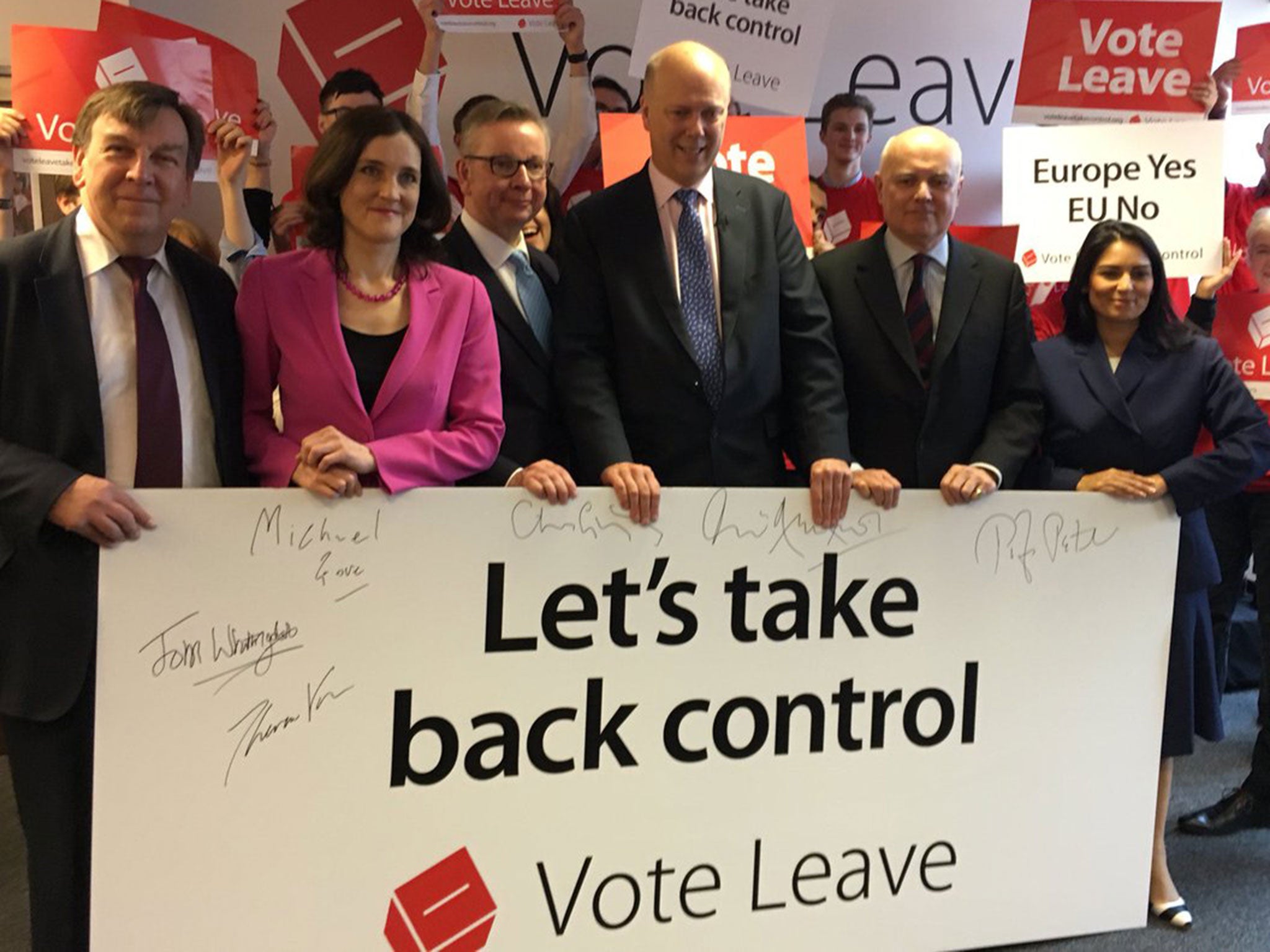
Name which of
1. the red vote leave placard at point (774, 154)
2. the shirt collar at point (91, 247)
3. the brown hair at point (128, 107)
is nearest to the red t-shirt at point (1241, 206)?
the red vote leave placard at point (774, 154)

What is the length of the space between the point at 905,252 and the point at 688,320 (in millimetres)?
581

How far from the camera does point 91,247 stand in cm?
181

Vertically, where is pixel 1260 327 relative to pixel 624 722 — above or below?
above

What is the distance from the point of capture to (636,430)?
7.21 feet

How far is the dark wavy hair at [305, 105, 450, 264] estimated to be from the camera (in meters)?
1.94

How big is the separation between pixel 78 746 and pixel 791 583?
4.38 ft

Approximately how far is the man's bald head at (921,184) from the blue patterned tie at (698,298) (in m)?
0.48

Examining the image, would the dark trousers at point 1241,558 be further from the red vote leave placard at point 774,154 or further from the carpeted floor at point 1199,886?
the red vote leave placard at point 774,154

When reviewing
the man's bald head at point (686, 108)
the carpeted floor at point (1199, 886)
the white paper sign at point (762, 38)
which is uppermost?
the white paper sign at point (762, 38)

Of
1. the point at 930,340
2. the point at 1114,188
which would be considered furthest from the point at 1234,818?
the point at 1114,188

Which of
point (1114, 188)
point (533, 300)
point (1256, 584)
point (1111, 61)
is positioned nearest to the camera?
point (533, 300)

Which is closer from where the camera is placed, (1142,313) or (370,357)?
(370,357)

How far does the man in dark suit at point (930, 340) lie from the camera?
2283 millimetres
